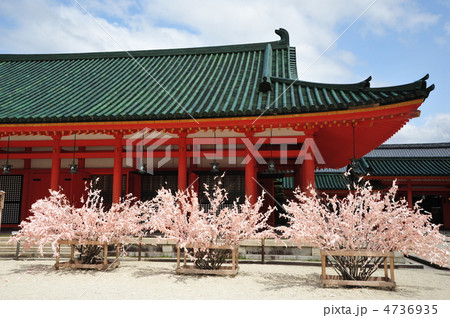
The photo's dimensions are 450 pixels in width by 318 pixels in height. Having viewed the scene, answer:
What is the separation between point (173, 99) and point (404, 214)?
25.6 feet

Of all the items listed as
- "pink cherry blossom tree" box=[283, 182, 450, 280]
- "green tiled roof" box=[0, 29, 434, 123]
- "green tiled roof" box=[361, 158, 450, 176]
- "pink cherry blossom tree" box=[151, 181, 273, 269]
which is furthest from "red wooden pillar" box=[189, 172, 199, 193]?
"green tiled roof" box=[361, 158, 450, 176]

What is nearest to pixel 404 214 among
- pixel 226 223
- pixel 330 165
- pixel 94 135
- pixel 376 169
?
pixel 226 223

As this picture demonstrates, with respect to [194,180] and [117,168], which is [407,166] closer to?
[194,180]

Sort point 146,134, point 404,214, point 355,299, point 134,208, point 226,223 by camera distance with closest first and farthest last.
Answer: point 355,299, point 404,214, point 226,223, point 134,208, point 146,134

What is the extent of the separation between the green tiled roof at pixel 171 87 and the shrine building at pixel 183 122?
43 millimetres

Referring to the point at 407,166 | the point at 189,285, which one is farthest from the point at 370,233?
the point at 407,166

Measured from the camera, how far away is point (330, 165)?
18219 mm

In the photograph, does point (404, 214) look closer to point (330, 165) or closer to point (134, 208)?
point (134, 208)

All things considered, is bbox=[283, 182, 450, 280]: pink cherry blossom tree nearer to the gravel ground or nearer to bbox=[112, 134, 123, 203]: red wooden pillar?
the gravel ground

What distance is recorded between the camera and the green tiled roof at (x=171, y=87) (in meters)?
9.98

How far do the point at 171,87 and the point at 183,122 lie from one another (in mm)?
3597

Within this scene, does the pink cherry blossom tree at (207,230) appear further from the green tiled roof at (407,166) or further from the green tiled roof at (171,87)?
the green tiled roof at (407,166)

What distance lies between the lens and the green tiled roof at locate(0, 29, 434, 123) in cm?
998

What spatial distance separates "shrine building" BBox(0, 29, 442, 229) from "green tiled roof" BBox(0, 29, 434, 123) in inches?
1.7
